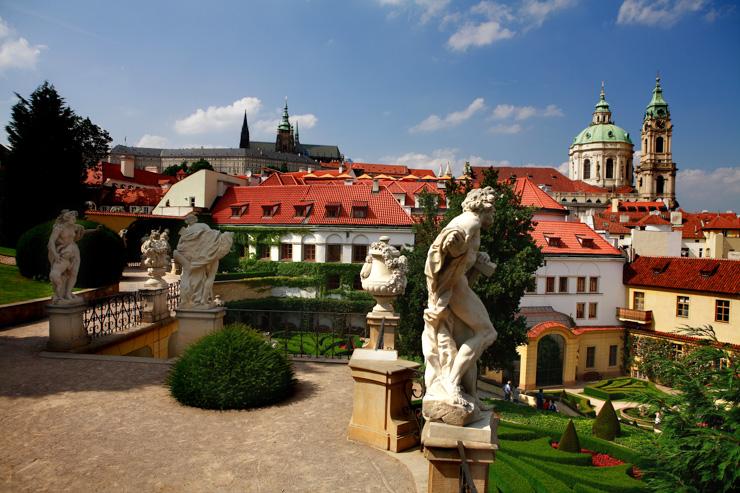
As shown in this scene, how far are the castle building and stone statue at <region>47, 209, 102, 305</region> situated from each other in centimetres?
12985

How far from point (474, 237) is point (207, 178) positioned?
4327 cm

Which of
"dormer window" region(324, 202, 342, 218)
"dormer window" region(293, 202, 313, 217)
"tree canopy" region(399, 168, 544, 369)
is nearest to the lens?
"tree canopy" region(399, 168, 544, 369)

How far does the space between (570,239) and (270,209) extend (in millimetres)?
24093

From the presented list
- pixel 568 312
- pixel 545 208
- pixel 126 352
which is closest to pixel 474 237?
pixel 126 352

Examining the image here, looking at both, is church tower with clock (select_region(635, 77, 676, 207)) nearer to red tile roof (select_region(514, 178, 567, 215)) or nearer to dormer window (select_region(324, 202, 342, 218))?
red tile roof (select_region(514, 178, 567, 215))

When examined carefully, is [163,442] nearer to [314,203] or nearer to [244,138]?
[314,203]

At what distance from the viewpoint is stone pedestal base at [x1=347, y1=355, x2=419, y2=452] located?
5930mm

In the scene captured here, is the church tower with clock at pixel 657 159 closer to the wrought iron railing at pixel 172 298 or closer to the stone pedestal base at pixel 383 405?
the wrought iron railing at pixel 172 298

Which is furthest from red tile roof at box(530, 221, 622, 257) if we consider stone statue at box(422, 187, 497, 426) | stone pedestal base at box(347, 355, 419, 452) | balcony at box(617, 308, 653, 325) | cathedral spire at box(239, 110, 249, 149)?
cathedral spire at box(239, 110, 249, 149)

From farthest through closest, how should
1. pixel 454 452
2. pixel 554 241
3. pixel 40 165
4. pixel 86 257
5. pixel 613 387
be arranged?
pixel 554 241, pixel 613 387, pixel 40 165, pixel 86 257, pixel 454 452

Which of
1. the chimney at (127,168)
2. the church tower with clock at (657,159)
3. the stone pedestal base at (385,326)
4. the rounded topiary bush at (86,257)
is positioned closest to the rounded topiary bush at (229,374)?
the stone pedestal base at (385,326)

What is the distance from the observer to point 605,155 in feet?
404

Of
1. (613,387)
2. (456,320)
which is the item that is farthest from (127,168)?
(456,320)

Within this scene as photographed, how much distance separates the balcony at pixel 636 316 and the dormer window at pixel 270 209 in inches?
1100
